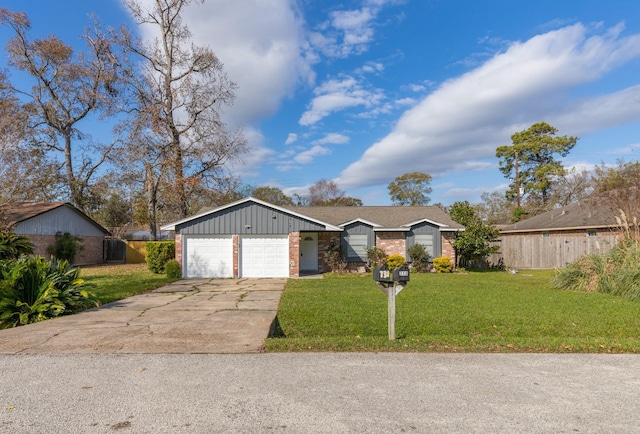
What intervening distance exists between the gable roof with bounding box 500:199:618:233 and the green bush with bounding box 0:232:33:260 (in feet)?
74.6

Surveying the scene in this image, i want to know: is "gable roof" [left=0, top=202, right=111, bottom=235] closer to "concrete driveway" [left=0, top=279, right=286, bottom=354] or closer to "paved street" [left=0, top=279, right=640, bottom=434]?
"concrete driveway" [left=0, top=279, right=286, bottom=354]

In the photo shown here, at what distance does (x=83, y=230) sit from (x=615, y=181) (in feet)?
106

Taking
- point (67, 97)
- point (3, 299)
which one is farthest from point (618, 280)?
point (67, 97)

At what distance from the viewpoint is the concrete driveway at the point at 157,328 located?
215 inches

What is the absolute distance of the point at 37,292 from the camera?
25.6 ft

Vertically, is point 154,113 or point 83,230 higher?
point 154,113

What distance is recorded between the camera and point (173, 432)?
3074 millimetres

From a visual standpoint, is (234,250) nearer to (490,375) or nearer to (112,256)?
(490,375)

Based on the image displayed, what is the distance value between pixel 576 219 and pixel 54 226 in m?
30.2

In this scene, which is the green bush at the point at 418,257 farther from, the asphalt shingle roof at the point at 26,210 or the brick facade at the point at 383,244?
the asphalt shingle roof at the point at 26,210


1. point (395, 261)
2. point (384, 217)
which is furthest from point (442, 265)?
point (384, 217)

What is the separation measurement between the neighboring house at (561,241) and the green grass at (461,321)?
32.2 ft

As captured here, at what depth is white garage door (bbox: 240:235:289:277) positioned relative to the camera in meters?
16.2

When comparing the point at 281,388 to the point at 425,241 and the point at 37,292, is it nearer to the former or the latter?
the point at 37,292
